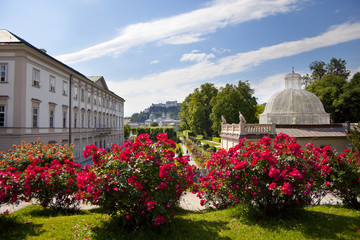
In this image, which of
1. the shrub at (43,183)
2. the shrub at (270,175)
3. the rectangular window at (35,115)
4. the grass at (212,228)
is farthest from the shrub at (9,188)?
the rectangular window at (35,115)

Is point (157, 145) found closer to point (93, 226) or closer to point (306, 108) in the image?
point (93, 226)

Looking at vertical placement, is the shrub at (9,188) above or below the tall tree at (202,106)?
below

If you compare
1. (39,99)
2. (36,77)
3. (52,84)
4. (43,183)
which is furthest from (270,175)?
(52,84)

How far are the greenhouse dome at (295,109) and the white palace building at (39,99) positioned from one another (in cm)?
2181

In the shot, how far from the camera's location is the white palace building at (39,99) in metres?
17.8

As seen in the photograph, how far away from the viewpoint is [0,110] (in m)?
17.9

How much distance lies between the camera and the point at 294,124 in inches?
795

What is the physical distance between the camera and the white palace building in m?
17.8

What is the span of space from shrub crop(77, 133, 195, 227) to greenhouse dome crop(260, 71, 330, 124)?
2042cm

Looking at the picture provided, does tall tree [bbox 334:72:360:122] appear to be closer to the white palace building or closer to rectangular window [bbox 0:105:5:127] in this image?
the white palace building

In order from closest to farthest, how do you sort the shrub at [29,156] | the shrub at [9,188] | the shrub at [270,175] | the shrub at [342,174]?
the shrub at [270,175] → the shrub at [9,188] → the shrub at [342,174] → the shrub at [29,156]

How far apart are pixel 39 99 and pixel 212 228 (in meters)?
20.3

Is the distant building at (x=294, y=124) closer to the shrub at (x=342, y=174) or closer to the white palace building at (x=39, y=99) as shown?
the shrub at (x=342, y=174)

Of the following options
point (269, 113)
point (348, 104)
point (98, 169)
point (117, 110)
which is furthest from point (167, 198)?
point (117, 110)
